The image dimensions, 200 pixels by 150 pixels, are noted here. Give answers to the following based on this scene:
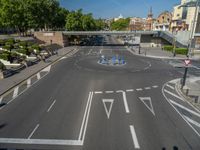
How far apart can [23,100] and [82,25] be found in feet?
206

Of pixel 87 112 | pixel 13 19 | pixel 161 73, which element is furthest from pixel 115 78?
pixel 13 19

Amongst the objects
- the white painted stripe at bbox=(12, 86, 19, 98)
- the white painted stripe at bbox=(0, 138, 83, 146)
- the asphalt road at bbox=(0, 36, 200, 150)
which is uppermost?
the white painted stripe at bbox=(12, 86, 19, 98)

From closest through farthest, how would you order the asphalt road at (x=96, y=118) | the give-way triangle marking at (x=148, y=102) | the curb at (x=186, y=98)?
the asphalt road at (x=96, y=118) < the give-way triangle marking at (x=148, y=102) < the curb at (x=186, y=98)

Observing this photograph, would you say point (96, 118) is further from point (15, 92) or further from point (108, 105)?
point (15, 92)

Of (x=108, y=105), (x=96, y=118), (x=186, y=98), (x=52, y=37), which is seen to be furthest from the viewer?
(x=52, y=37)

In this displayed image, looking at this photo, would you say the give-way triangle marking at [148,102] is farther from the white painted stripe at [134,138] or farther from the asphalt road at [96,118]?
the white painted stripe at [134,138]

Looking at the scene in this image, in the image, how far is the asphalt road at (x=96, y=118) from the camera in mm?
10609

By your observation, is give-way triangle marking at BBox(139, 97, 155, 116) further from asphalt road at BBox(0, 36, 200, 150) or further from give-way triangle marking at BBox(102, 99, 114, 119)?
give-way triangle marking at BBox(102, 99, 114, 119)

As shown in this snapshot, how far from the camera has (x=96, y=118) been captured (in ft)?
43.7

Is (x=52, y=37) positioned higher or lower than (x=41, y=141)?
higher

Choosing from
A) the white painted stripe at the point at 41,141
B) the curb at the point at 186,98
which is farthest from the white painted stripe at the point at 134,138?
the curb at the point at 186,98

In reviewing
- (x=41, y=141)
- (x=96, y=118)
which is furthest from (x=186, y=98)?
(x=41, y=141)

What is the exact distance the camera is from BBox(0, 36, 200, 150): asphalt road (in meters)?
10.6

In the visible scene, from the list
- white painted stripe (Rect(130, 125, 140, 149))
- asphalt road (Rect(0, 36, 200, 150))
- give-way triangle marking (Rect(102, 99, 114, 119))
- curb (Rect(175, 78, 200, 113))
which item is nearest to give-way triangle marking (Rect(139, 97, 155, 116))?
asphalt road (Rect(0, 36, 200, 150))
